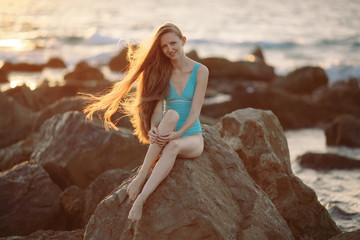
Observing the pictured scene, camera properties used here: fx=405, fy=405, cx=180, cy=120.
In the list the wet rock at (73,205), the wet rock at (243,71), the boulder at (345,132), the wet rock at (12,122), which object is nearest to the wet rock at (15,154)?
the wet rock at (12,122)

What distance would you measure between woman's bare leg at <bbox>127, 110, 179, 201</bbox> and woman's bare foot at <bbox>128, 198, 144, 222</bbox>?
16 cm

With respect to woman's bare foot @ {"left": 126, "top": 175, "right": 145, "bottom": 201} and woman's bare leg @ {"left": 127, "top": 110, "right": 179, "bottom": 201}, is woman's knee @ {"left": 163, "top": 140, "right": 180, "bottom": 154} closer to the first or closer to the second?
woman's bare leg @ {"left": 127, "top": 110, "right": 179, "bottom": 201}

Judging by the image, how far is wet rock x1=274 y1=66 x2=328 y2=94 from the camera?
15164mm

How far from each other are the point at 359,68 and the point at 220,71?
23.9ft

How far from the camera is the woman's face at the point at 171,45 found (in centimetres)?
438

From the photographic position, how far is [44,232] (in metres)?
4.81

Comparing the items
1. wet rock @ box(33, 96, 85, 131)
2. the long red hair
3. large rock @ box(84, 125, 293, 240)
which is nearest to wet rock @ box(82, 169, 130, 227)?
the long red hair

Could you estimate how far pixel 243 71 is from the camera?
58.6 ft

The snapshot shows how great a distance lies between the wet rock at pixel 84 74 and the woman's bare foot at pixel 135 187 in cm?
1260

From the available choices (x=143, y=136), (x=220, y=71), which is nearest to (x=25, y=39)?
(x=220, y=71)

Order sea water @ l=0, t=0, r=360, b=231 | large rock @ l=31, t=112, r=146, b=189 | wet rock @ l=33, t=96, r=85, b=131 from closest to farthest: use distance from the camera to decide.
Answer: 1. large rock @ l=31, t=112, r=146, b=189
2. wet rock @ l=33, t=96, r=85, b=131
3. sea water @ l=0, t=0, r=360, b=231

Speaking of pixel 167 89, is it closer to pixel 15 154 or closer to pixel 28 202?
pixel 28 202

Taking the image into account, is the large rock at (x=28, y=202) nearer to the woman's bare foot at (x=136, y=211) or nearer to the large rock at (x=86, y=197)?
the large rock at (x=86, y=197)

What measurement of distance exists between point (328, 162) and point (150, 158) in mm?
5090
